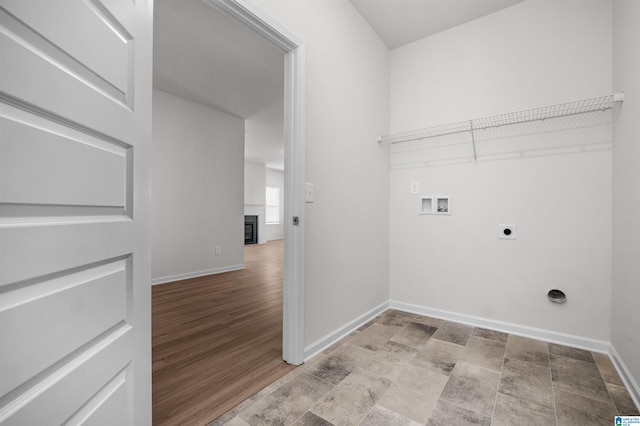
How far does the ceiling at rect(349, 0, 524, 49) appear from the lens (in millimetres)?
2361

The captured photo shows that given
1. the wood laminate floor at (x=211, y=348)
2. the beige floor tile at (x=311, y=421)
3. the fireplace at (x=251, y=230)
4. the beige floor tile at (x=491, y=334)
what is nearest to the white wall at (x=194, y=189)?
the wood laminate floor at (x=211, y=348)

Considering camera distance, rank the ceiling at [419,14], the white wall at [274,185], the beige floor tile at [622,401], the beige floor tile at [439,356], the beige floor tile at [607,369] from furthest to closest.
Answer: the white wall at [274,185] < the ceiling at [419,14] < the beige floor tile at [439,356] < the beige floor tile at [607,369] < the beige floor tile at [622,401]

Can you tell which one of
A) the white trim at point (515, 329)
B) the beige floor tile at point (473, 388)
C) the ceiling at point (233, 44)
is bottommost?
the beige floor tile at point (473, 388)

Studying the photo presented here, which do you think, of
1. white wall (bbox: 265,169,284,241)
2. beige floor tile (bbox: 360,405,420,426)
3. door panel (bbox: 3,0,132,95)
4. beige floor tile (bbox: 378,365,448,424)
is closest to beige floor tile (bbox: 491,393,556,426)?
beige floor tile (bbox: 378,365,448,424)

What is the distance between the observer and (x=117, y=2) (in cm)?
84

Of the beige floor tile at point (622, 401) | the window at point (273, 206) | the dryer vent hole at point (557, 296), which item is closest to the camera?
the beige floor tile at point (622, 401)

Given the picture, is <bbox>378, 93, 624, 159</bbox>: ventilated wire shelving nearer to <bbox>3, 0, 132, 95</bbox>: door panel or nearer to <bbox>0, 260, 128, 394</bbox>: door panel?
<bbox>3, 0, 132, 95</bbox>: door panel

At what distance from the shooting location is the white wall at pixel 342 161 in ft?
6.44

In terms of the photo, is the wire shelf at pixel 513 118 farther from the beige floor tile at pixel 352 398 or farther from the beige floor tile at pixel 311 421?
the beige floor tile at pixel 311 421

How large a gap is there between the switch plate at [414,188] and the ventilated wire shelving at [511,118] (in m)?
0.42

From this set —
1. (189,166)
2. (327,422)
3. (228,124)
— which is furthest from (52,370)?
(228,124)

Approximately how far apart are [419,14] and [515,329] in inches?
Result: 106

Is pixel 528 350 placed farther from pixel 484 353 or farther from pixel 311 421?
pixel 311 421

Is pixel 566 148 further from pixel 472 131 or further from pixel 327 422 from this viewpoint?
pixel 327 422
